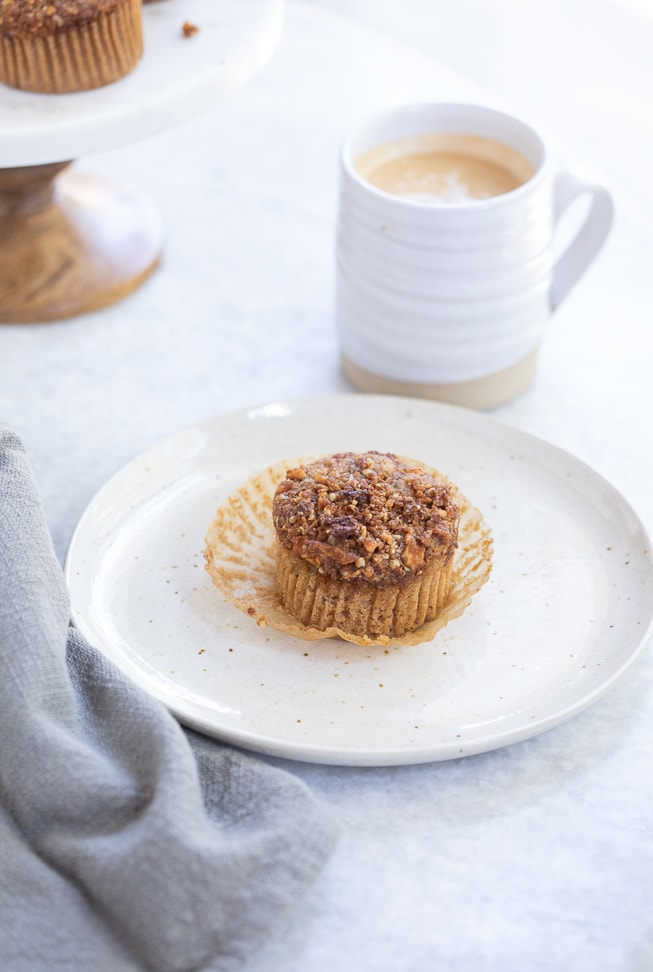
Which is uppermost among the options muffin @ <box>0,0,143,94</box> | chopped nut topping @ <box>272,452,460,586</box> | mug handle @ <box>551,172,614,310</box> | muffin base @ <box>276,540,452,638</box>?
muffin @ <box>0,0,143,94</box>

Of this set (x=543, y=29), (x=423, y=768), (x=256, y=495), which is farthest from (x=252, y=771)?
(x=543, y=29)

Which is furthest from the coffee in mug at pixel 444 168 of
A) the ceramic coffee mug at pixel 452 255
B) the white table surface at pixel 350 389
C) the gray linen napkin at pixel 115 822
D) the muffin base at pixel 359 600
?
the gray linen napkin at pixel 115 822

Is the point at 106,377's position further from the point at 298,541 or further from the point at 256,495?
the point at 298,541

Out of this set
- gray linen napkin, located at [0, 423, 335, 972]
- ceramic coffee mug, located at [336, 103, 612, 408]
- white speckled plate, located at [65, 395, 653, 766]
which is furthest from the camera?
ceramic coffee mug, located at [336, 103, 612, 408]

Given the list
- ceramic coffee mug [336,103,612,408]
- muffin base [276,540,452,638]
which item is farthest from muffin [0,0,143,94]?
muffin base [276,540,452,638]

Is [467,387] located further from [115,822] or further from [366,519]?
[115,822]

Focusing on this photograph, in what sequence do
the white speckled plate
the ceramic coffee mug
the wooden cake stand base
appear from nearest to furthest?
the white speckled plate, the ceramic coffee mug, the wooden cake stand base

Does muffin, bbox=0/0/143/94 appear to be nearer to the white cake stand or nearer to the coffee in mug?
the white cake stand
